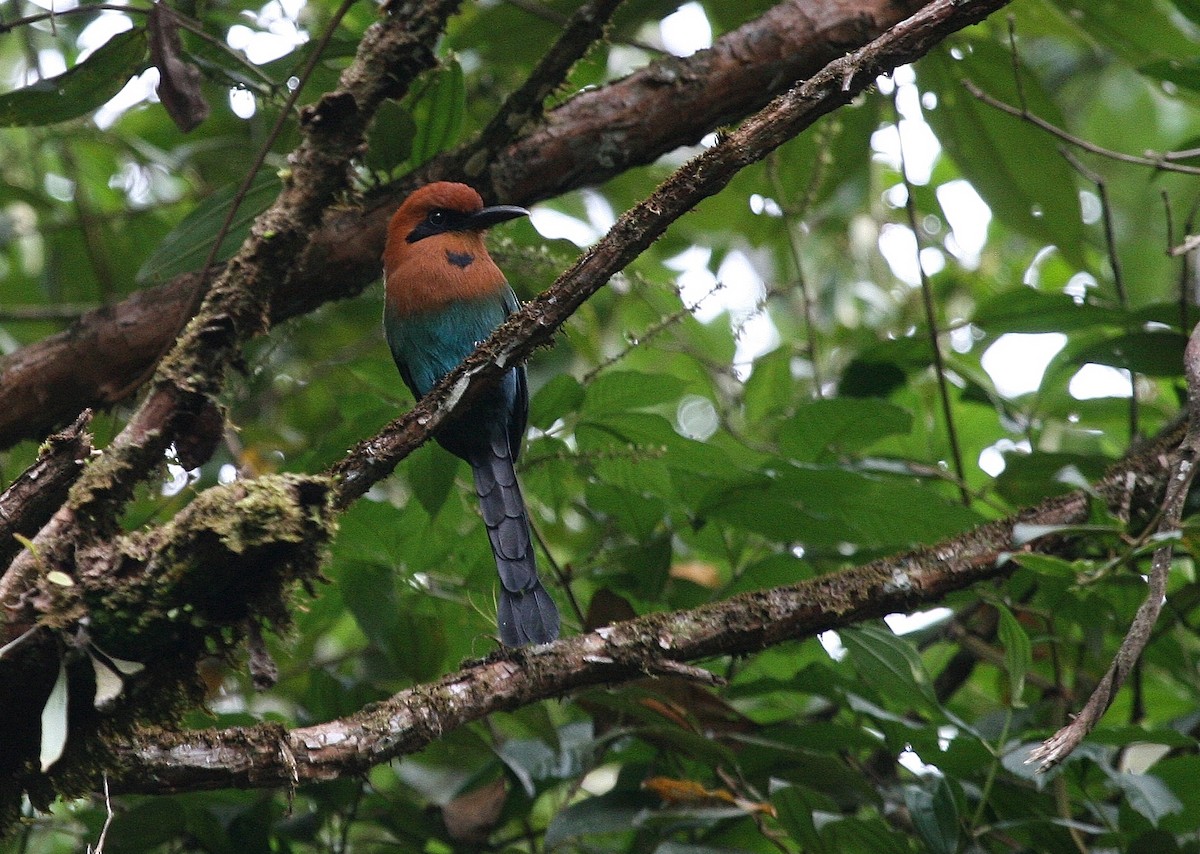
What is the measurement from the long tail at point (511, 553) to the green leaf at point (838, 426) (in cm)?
80

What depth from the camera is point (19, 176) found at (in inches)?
218

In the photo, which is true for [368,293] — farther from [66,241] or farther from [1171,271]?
[1171,271]

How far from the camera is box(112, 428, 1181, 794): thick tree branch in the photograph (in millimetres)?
2215

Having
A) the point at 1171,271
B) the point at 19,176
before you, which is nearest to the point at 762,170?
the point at 1171,271

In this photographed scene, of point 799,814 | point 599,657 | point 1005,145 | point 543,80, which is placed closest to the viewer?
point 599,657

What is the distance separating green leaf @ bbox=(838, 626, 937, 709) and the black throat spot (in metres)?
1.78

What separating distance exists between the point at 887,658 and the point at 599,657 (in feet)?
2.26

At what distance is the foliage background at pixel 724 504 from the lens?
2918 mm

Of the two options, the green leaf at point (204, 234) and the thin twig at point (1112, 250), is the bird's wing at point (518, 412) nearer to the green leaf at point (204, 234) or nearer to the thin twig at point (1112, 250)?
the green leaf at point (204, 234)

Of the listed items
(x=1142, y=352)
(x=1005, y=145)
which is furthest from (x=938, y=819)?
(x=1005, y=145)

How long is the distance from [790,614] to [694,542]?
2.64ft

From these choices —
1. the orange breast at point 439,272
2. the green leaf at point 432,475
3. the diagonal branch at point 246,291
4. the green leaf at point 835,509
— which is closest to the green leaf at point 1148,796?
the green leaf at point 835,509

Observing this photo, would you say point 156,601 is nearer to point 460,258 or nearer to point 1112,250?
point 460,258

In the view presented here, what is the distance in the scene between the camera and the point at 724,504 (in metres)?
3.10
